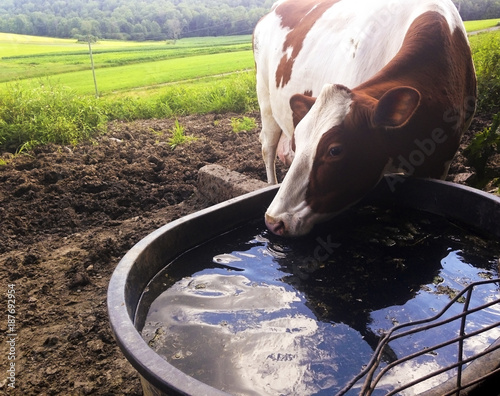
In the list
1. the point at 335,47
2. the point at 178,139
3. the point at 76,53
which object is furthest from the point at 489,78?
the point at 76,53

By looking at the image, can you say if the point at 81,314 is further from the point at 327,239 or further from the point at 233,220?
the point at 327,239

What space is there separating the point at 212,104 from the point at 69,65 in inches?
97.2

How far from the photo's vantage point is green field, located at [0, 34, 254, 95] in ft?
21.9

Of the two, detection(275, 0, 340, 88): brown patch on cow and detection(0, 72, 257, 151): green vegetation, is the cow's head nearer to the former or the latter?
detection(275, 0, 340, 88): brown patch on cow

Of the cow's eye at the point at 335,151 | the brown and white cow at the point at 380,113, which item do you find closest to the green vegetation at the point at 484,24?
the brown and white cow at the point at 380,113

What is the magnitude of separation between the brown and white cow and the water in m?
0.17

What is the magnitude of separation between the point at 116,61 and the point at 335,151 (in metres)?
6.78

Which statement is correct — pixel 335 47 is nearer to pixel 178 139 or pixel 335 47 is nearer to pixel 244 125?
pixel 178 139

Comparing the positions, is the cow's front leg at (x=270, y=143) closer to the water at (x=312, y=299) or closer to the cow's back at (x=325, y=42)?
the cow's back at (x=325, y=42)

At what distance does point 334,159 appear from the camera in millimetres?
1896

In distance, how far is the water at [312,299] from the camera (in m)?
1.23

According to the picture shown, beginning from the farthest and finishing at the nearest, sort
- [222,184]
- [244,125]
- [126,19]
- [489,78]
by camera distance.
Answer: [126,19]
[244,125]
[489,78]
[222,184]

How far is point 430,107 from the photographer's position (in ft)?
6.69

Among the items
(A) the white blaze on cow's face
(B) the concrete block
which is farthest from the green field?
(A) the white blaze on cow's face
